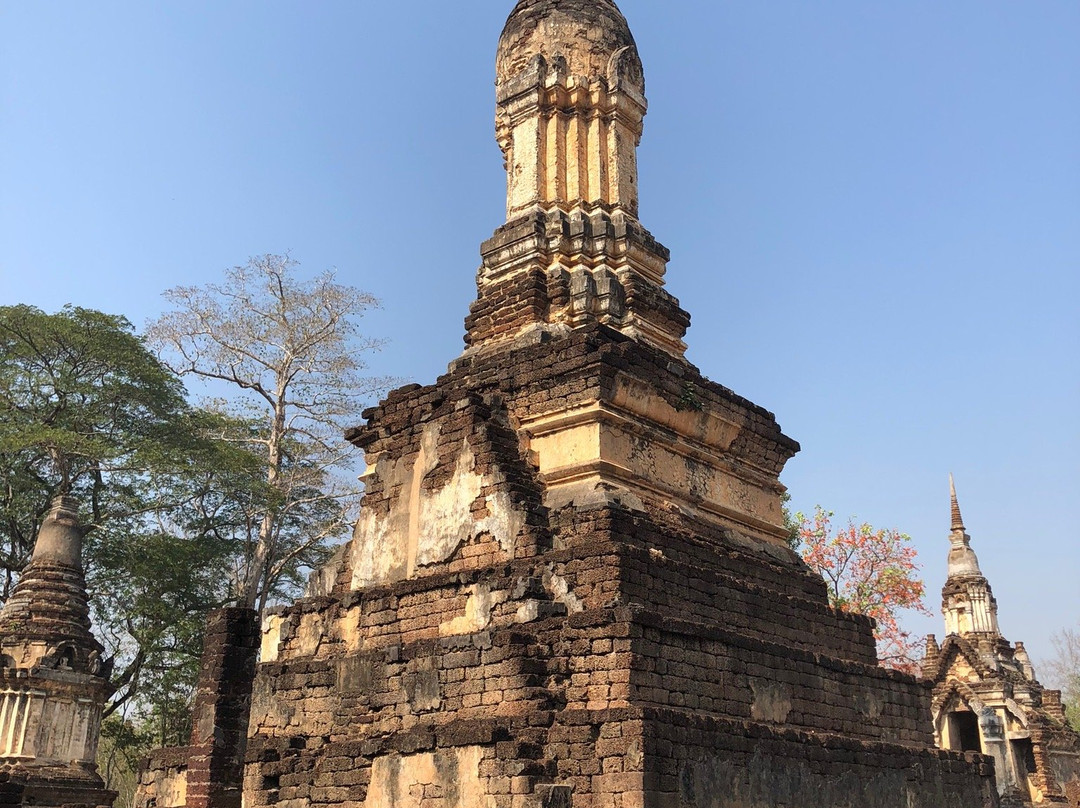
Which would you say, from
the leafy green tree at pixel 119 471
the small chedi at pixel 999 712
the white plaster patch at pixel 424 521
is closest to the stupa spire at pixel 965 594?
the small chedi at pixel 999 712

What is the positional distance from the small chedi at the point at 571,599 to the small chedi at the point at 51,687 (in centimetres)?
444

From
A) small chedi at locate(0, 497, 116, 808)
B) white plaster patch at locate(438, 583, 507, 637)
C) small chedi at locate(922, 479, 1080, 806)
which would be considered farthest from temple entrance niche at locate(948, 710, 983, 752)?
white plaster patch at locate(438, 583, 507, 637)

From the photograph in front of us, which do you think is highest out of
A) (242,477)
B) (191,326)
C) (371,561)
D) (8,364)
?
(191,326)

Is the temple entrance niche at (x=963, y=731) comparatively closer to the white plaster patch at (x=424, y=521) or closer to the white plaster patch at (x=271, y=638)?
the white plaster patch at (x=424, y=521)

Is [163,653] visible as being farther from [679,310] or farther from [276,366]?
[679,310]

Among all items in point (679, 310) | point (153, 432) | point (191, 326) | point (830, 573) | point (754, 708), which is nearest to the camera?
point (754, 708)

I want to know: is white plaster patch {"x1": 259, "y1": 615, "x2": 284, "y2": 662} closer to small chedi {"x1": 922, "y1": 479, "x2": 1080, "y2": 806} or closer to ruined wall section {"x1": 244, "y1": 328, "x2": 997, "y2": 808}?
ruined wall section {"x1": 244, "y1": 328, "x2": 997, "y2": 808}

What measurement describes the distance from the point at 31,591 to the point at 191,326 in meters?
11.7

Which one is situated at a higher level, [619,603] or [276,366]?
[276,366]

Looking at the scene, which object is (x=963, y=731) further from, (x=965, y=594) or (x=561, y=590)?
(x=561, y=590)

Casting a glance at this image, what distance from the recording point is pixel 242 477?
78.0 feet

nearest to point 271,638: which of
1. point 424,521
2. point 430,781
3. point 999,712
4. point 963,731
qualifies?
point 424,521

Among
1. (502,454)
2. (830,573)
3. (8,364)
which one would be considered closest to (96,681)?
(502,454)

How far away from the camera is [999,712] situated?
25172mm
